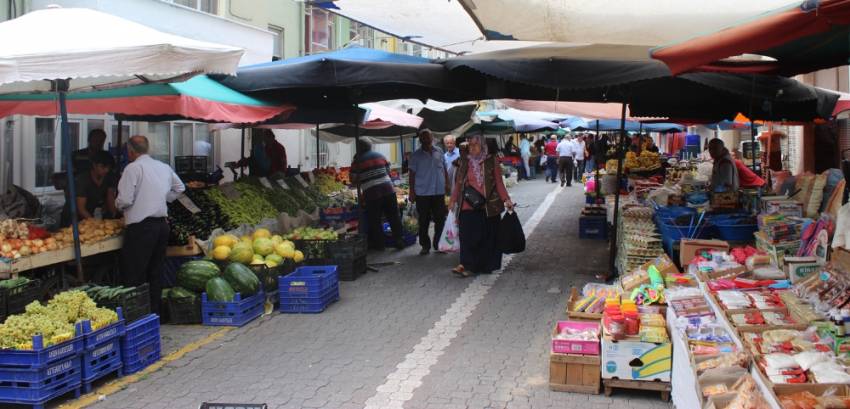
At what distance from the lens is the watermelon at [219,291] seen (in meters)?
7.29

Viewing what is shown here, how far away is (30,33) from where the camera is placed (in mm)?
5887

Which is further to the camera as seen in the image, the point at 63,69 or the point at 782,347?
the point at 63,69

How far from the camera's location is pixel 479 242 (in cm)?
960

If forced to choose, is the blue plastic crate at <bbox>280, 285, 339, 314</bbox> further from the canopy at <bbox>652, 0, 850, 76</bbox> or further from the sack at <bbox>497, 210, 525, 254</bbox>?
the canopy at <bbox>652, 0, 850, 76</bbox>

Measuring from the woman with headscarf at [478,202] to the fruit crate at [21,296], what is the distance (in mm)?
5024

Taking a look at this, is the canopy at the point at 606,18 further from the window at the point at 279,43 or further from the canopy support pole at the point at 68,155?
the window at the point at 279,43

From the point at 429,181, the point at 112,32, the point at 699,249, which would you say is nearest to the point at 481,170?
the point at 429,181

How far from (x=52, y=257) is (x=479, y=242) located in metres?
5.03

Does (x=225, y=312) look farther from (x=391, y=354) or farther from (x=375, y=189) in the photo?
(x=375, y=189)

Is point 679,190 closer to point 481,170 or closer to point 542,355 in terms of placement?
point 481,170

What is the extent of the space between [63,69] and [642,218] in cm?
696

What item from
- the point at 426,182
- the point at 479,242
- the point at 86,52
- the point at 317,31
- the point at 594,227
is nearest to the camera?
the point at 86,52

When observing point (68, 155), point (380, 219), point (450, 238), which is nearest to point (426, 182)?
point (450, 238)

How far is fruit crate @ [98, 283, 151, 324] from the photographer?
5.82 metres
